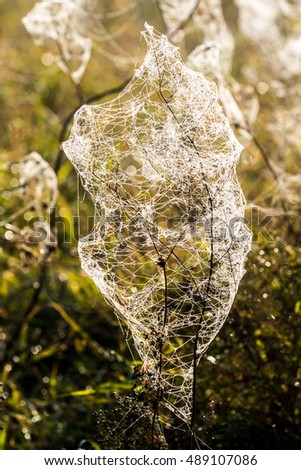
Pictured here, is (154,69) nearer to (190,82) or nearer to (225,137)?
(190,82)

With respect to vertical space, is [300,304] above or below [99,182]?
below

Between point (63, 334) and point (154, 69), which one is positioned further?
point (63, 334)

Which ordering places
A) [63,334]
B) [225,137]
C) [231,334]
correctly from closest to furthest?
[225,137] → [231,334] → [63,334]

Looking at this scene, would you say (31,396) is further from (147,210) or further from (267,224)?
(147,210)

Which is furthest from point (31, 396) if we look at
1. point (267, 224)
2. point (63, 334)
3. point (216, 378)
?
point (267, 224)

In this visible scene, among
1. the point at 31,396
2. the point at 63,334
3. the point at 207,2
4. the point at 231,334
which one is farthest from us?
the point at 207,2

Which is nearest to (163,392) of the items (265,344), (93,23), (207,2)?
(265,344)

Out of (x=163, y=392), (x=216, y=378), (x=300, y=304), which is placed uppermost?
(x=163, y=392)
